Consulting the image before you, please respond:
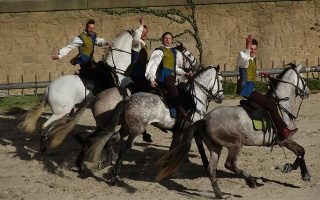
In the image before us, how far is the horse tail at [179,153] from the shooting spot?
1153cm

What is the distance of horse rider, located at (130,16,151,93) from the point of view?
1334cm

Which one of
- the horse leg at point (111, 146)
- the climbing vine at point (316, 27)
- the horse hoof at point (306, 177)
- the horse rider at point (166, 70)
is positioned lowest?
the horse hoof at point (306, 177)

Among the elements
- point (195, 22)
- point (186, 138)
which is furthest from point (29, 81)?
point (186, 138)

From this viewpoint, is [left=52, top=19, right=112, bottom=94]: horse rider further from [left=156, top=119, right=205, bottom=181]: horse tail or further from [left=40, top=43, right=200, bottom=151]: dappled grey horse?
[left=156, top=119, right=205, bottom=181]: horse tail

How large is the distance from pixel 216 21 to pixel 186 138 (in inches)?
389

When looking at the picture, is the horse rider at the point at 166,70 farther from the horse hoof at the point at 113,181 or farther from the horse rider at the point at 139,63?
the horse hoof at the point at 113,181

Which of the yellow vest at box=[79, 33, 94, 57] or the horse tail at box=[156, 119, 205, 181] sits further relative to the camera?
the yellow vest at box=[79, 33, 94, 57]

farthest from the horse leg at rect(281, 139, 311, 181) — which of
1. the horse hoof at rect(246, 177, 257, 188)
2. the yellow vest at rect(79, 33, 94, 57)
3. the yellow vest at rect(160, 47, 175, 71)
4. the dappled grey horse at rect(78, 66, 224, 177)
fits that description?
the yellow vest at rect(79, 33, 94, 57)

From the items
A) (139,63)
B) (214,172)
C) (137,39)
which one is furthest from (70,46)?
(214,172)

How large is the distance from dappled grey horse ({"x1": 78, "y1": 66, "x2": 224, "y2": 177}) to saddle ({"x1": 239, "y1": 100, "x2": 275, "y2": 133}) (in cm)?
108

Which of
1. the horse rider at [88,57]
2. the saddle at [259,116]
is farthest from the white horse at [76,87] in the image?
the saddle at [259,116]

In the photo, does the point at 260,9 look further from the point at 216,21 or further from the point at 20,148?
the point at 20,148

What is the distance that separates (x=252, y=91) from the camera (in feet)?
38.9

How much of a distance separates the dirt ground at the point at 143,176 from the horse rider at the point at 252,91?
2.97 ft
